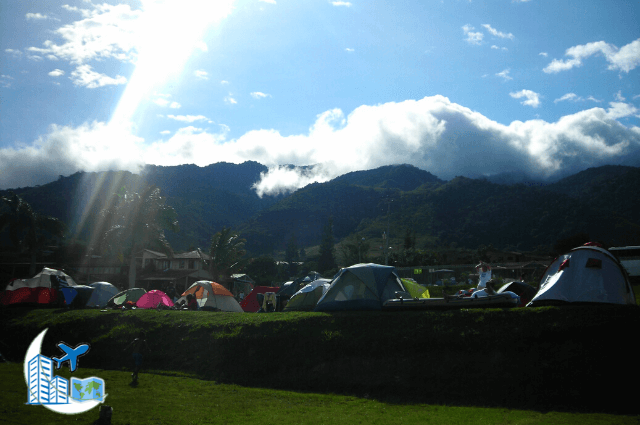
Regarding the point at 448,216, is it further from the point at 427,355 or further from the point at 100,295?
the point at 427,355

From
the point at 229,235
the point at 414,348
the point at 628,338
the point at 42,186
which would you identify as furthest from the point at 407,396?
the point at 42,186

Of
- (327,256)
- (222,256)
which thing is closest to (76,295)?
(222,256)

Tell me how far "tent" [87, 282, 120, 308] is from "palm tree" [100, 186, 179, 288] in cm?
642

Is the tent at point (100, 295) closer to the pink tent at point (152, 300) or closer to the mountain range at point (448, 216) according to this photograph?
the pink tent at point (152, 300)

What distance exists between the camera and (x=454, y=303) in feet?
55.5

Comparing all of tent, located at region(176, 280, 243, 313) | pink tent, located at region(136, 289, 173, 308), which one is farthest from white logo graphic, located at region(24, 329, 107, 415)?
pink tent, located at region(136, 289, 173, 308)

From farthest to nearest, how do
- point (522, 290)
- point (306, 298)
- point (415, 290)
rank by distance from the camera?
point (415, 290) < point (306, 298) < point (522, 290)

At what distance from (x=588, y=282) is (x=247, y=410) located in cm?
1255

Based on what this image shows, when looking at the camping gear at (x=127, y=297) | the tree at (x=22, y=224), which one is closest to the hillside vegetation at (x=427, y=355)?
the camping gear at (x=127, y=297)

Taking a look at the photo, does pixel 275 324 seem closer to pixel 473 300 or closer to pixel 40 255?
pixel 473 300

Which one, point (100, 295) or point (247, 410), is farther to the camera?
point (100, 295)

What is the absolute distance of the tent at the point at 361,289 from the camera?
63.6 feet

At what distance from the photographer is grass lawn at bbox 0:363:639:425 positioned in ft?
36.2

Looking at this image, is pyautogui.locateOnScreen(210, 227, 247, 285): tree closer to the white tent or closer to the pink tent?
the white tent
